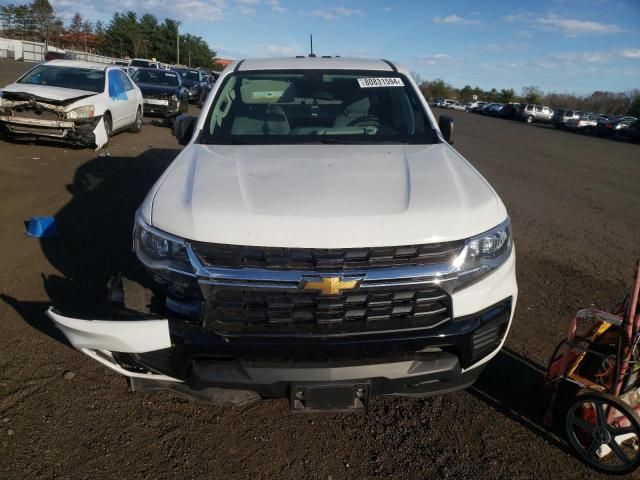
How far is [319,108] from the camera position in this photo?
13.6ft

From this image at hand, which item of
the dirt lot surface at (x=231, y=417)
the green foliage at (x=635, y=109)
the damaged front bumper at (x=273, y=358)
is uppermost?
the green foliage at (x=635, y=109)

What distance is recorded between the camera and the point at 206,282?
2.28 meters

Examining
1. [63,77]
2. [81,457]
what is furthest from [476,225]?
[63,77]

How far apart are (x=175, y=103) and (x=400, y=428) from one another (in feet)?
54.1

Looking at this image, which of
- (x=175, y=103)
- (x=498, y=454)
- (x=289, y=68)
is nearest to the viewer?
(x=498, y=454)

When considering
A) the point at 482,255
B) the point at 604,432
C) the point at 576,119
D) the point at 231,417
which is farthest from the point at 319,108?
the point at 576,119

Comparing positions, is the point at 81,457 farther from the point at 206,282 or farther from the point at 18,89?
the point at 18,89

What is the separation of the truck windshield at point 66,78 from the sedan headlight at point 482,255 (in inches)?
407

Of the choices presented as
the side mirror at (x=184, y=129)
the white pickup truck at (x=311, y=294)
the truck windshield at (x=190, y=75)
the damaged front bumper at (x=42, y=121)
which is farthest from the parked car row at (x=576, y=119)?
the white pickup truck at (x=311, y=294)

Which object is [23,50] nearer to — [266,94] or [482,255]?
[266,94]

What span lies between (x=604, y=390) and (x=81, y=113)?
388 inches

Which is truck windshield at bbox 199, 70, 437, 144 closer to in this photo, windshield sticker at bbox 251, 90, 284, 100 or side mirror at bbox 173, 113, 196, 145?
windshield sticker at bbox 251, 90, 284, 100

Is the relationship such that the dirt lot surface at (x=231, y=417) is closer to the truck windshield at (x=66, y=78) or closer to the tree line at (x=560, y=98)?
the truck windshield at (x=66, y=78)

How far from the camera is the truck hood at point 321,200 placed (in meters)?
2.31
